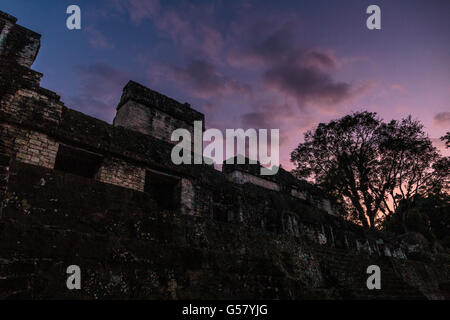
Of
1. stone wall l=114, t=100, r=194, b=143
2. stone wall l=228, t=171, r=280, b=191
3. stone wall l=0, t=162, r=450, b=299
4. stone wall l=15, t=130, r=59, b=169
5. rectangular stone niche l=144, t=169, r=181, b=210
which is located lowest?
stone wall l=0, t=162, r=450, b=299

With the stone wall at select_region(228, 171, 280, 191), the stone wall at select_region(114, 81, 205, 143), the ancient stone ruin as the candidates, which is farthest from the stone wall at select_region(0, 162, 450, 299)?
the stone wall at select_region(228, 171, 280, 191)

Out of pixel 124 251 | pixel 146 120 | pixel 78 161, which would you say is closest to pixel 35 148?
pixel 78 161

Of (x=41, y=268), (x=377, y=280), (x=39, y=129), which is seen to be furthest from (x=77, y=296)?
(x=377, y=280)

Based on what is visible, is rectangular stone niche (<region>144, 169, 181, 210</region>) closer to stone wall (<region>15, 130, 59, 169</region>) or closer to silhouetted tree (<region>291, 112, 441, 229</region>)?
stone wall (<region>15, 130, 59, 169</region>)

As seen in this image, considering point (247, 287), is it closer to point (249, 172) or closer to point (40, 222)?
point (40, 222)

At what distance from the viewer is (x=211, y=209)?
8.23 m

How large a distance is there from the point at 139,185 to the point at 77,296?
413cm

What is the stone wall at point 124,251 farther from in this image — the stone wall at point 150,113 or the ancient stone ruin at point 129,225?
the stone wall at point 150,113

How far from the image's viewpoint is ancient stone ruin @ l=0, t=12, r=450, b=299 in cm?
337

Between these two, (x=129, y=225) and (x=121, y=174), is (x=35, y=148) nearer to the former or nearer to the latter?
(x=121, y=174)

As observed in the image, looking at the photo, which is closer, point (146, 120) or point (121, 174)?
point (121, 174)

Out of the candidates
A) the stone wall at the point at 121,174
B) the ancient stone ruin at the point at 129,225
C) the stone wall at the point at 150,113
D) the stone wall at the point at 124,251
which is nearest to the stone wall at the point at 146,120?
the stone wall at the point at 150,113

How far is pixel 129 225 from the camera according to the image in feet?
14.2

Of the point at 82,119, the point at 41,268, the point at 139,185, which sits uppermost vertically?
the point at 82,119
